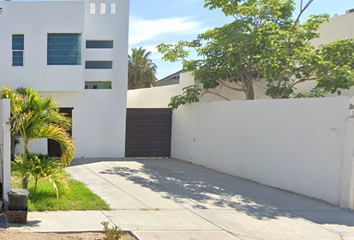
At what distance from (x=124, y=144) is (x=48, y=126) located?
25.2ft

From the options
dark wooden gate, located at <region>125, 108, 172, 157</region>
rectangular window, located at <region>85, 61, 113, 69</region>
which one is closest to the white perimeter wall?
dark wooden gate, located at <region>125, 108, 172, 157</region>

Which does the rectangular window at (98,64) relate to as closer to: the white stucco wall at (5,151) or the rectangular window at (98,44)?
the rectangular window at (98,44)

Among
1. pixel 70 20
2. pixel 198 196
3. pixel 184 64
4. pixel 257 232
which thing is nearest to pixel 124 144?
pixel 184 64

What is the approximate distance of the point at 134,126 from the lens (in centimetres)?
1437

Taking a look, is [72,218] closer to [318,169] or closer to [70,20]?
[318,169]

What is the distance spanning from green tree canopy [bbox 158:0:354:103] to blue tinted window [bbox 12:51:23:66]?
7008mm

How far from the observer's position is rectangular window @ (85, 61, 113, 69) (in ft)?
44.7

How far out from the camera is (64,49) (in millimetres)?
13008

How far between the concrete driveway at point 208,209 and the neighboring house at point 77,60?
2.95m


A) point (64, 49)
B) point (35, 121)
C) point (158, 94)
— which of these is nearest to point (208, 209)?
point (35, 121)

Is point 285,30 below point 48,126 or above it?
above

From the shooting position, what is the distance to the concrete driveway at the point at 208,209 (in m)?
5.65

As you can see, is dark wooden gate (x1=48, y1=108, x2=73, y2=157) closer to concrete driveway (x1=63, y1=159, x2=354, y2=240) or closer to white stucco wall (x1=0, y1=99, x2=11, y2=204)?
concrete driveway (x1=63, y1=159, x2=354, y2=240)

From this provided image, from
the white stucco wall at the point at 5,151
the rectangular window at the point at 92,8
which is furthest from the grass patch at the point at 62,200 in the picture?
the rectangular window at the point at 92,8
